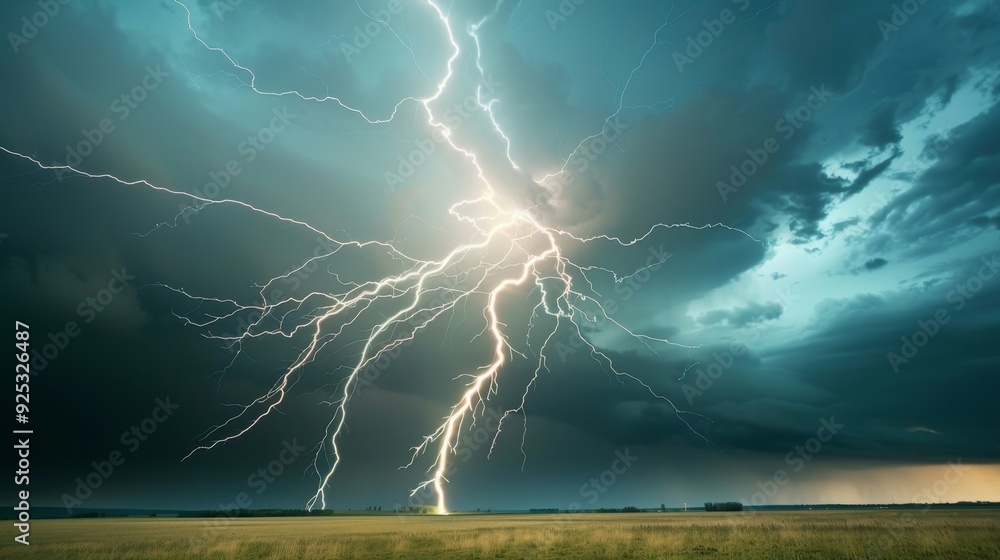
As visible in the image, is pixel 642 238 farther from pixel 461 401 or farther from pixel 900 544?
pixel 900 544

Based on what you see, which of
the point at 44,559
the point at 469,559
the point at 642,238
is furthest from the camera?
the point at 642,238

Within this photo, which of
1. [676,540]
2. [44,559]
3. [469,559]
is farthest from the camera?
[676,540]

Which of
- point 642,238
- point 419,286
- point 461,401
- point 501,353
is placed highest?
point 642,238

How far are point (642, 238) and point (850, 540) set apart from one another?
1605 cm

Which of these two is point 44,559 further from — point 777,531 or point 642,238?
point 642,238

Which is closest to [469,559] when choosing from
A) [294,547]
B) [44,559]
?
[294,547]

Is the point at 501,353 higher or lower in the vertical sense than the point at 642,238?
lower

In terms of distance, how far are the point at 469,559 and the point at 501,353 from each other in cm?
1525

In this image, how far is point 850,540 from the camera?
16.6 metres

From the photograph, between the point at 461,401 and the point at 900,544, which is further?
the point at 461,401

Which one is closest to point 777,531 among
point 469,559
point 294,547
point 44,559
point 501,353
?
point 469,559

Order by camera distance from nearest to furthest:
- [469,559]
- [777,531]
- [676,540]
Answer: [469,559]
[676,540]
[777,531]

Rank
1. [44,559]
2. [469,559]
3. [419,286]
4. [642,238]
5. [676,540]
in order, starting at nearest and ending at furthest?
[44,559]
[469,559]
[676,540]
[642,238]
[419,286]

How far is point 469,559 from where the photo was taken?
48.6 ft
